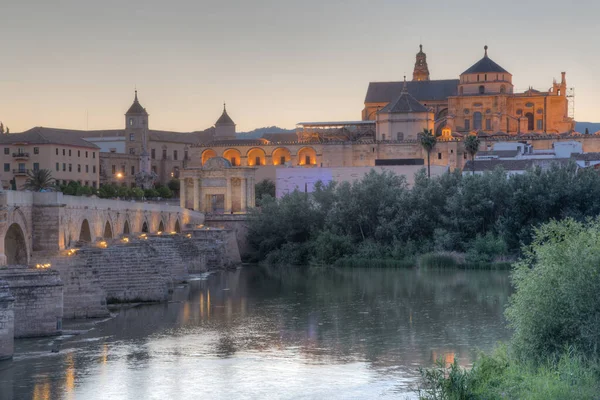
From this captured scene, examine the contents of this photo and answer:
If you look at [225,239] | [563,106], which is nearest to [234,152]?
[563,106]

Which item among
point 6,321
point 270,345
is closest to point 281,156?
point 270,345

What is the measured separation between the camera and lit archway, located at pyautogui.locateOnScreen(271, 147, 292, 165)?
91000 millimetres

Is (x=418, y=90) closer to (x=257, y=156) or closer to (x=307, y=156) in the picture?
(x=307, y=156)

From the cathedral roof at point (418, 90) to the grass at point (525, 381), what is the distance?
264 feet

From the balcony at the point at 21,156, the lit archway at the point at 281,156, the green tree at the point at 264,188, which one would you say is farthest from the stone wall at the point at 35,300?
the lit archway at the point at 281,156

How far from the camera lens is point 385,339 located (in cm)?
2705

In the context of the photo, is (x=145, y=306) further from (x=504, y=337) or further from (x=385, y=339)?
(x=504, y=337)

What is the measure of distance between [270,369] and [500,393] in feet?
23.5

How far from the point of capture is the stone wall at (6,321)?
72.3 feet

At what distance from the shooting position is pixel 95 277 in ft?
98.2

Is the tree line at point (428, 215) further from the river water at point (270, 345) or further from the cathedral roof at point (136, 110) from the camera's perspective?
the cathedral roof at point (136, 110)

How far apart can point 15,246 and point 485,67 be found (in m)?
69.0

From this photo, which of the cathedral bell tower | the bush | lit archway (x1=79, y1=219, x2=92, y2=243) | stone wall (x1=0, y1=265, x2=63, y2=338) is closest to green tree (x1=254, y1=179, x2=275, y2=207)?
the cathedral bell tower

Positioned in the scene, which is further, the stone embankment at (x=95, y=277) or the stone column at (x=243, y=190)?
the stone column at (x=243, y=190)
